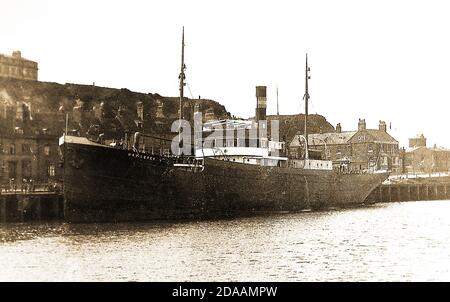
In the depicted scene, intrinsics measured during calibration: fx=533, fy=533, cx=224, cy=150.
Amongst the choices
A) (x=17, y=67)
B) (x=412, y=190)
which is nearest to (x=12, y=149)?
(x=17, y=67)

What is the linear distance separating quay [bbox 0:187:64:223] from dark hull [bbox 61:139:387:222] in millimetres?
4059

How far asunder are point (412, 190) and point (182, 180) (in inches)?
1580

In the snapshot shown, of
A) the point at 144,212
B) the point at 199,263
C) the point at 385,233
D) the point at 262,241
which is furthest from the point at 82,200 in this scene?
the point at 385,233

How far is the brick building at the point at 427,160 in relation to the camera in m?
75.4

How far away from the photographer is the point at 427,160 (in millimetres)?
75875

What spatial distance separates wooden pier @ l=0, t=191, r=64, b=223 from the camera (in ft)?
91.3

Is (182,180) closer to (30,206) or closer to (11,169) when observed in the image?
(30,206)

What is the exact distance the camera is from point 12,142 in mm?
40188

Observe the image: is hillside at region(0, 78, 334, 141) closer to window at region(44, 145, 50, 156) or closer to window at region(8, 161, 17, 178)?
window at region(44, 145, 50, 156)

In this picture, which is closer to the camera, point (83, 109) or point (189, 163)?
point (189, 163)

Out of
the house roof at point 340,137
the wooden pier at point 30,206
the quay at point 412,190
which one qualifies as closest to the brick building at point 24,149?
the wooden pier at point 30,206
